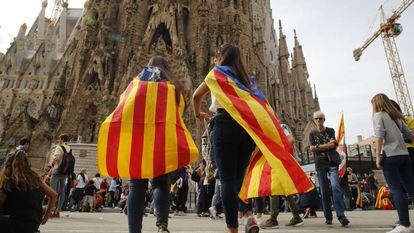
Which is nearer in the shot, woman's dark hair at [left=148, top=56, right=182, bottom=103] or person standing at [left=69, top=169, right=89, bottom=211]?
woman's dark hair at [left=148, top=56, right=182, bottom=103]

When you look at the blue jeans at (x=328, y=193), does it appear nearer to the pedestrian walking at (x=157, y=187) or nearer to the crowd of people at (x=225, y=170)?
the crowd of people at (x=225, y=170)

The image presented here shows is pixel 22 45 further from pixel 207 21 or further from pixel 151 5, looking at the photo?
pixel 207 21

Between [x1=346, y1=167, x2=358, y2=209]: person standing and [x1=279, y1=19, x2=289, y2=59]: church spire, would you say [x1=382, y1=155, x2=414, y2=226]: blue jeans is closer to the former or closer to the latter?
[x1=346, y1=167, x2=358, y2=209]: person standing

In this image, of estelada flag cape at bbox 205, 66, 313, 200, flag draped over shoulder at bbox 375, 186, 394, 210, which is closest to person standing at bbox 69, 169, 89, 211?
estelada flag cape at bbox 205, 66, 313, 200

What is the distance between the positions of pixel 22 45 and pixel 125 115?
56296mm

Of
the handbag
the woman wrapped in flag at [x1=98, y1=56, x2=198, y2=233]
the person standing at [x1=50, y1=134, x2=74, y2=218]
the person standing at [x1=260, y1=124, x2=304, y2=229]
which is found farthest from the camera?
the person standing at [x1=50, y1=134, x2=74, y2=218]

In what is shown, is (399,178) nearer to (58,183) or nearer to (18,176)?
(18,176)

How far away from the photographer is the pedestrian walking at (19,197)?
2727 mm

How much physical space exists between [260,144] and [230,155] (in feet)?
0.96

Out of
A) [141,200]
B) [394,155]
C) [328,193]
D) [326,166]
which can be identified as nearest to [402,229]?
[394,155]

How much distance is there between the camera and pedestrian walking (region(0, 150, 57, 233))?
2727 mm

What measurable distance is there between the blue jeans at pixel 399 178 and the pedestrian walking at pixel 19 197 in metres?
4.01

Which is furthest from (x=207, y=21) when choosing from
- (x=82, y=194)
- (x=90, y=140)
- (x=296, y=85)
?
(x=296, y=85)

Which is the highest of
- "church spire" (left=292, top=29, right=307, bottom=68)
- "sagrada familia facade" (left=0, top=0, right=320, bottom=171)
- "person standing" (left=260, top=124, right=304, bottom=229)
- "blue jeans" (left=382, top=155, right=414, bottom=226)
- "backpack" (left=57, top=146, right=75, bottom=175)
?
"church spire" (left=292, top=29, right=307, bottom=68)
